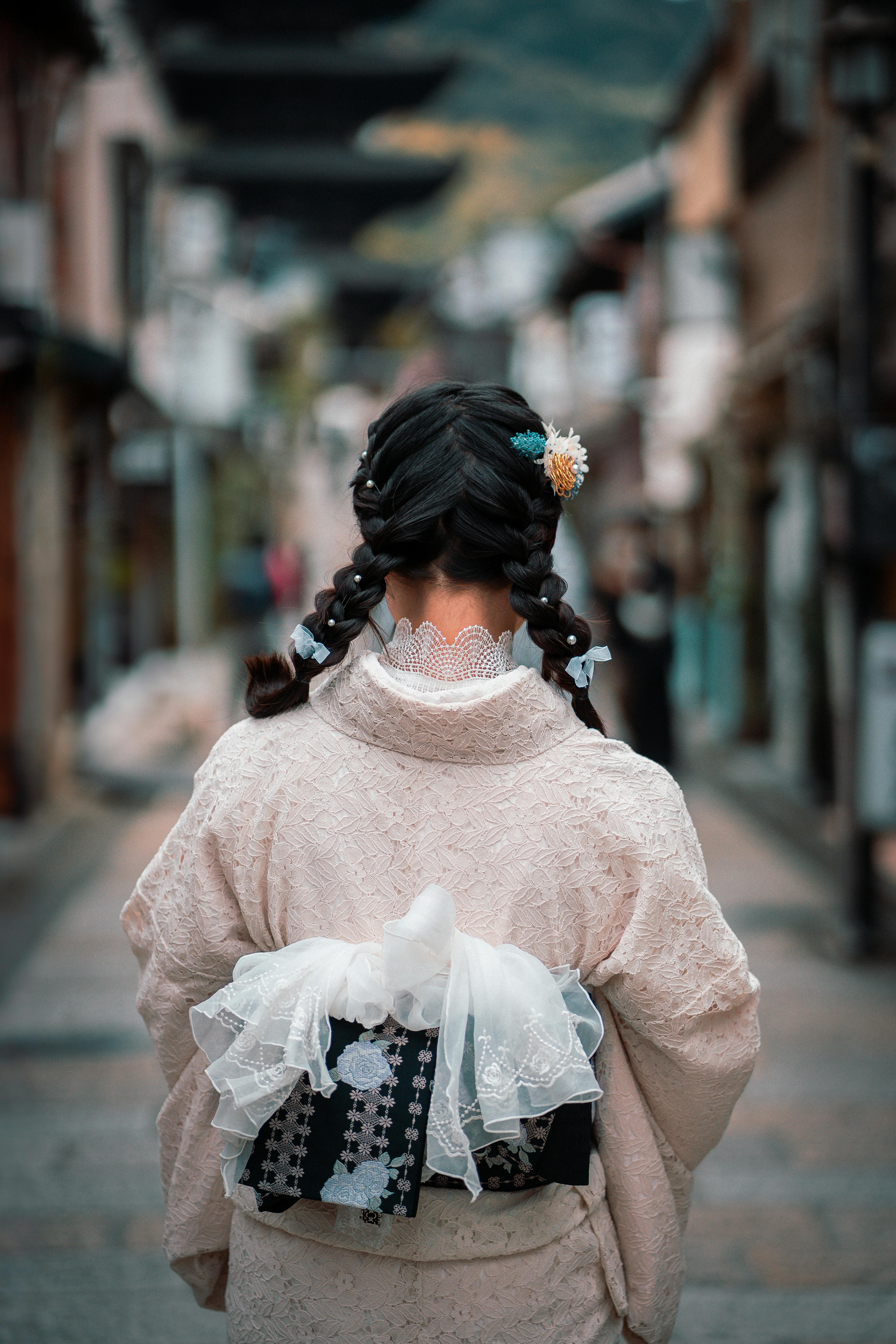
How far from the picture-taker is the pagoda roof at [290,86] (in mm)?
19438

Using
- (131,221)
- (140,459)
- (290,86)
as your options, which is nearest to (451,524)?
(131,221)

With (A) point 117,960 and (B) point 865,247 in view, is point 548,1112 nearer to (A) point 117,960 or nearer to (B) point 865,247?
(A) point 117,960

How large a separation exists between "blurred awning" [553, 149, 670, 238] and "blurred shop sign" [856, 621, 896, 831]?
1341 cm

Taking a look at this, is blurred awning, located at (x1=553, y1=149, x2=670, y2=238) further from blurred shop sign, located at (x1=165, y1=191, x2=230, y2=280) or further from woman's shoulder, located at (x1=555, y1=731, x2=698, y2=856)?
woman's shoulder, located at (x1=555, y1=731, x2=698, y2=856)

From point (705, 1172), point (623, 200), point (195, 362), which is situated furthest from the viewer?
point (195, 362)

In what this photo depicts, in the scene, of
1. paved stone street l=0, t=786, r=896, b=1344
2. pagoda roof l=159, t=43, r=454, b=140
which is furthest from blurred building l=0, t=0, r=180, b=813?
pagoda roof l=159, t=43, r=454, b=140

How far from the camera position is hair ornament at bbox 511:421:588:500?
1.71 m

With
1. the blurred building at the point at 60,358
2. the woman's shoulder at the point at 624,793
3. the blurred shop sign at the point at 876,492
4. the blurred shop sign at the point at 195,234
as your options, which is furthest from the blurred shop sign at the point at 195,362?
the woman's shoulder at the point at 624,793

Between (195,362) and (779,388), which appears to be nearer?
(779,388)

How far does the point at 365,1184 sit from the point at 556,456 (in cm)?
95

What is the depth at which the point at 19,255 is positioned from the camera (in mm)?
9188

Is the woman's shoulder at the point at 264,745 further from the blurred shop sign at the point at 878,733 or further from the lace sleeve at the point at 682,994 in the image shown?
the blurred shop sign at the point at 878,733

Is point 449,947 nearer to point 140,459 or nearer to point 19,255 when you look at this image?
point 19,255

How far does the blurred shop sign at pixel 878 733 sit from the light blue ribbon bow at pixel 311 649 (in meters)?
5.00
